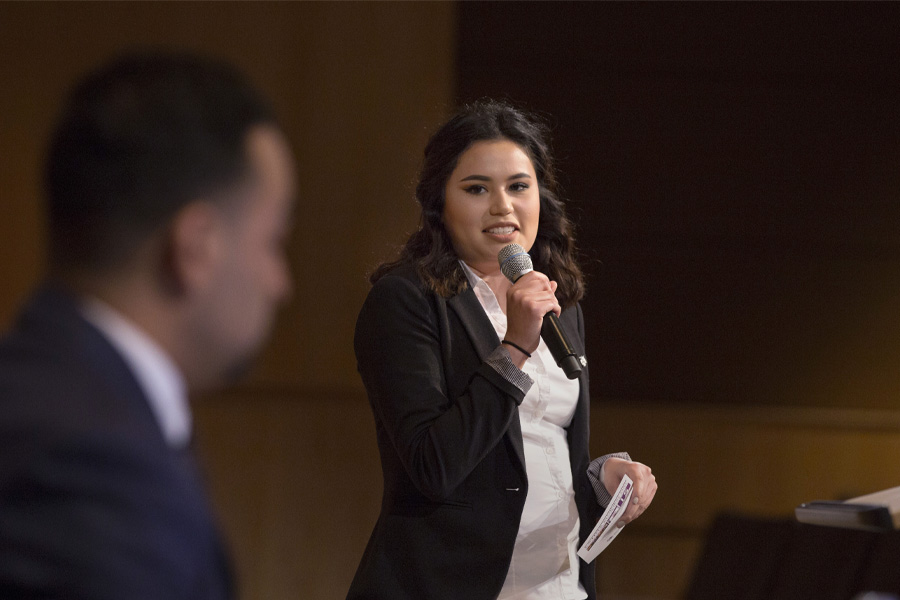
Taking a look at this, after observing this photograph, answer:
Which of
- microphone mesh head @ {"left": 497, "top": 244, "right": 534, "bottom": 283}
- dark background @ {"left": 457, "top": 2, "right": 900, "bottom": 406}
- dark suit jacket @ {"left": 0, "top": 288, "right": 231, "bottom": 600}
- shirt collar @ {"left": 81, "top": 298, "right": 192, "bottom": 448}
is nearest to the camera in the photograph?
dark suit jacket @ {"left": 0, "top": 288, "right": 231, "bottom": 600}

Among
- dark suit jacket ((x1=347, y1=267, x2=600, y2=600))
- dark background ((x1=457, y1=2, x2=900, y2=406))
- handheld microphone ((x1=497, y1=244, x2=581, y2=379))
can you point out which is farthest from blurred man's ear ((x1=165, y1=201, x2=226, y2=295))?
dark background ((x1=457, y1=2, x2=900, y2=406))

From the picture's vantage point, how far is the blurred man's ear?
2.19 ft

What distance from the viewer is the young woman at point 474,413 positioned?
1489 mm

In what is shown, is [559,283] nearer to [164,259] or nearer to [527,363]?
[527,363]

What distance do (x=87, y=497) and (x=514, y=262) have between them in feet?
3.92

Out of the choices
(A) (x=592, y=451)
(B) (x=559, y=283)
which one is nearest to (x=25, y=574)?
(B) (x=559, y=283)

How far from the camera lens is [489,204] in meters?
1.75

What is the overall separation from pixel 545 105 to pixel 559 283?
6.47 ft

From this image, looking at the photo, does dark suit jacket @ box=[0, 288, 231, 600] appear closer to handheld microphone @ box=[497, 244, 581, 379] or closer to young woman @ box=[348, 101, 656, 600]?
young woman @ box=[348, 101, 656, 600]

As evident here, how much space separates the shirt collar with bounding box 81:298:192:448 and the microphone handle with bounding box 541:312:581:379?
952 millimetres

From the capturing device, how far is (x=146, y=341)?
0.66 meters

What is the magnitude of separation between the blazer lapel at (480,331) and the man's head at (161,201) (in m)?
0.93

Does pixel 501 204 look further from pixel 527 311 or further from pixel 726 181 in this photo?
pixel 726 181

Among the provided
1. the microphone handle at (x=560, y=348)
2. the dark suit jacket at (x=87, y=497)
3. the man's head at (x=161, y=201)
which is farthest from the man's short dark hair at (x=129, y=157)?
the microphone handle at (x=560, y=348)
